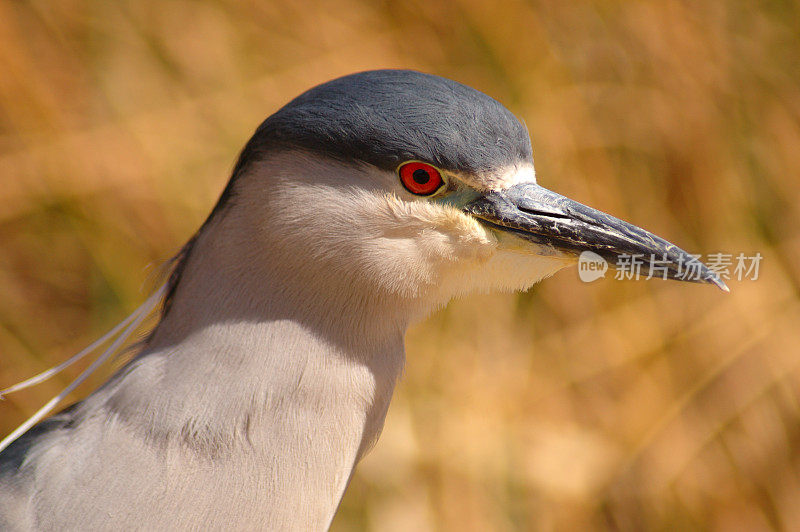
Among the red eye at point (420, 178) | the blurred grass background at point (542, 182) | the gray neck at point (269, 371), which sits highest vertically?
the blurred grass background at point (542, 182)

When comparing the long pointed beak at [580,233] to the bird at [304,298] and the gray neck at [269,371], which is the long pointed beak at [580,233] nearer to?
the bird at [304,298]

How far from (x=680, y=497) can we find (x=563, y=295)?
2.67 ft

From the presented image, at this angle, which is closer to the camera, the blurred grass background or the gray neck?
the gray neck

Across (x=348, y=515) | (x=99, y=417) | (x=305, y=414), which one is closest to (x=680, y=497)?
(x=348, y=515)

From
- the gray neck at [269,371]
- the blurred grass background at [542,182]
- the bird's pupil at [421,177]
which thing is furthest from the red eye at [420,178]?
the blurred grass background at [542,182]

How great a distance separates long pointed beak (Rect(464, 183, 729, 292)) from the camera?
1072mm

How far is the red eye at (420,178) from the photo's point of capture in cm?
104

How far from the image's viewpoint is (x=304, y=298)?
104 centimetres

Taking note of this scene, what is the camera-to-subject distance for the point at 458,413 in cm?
258

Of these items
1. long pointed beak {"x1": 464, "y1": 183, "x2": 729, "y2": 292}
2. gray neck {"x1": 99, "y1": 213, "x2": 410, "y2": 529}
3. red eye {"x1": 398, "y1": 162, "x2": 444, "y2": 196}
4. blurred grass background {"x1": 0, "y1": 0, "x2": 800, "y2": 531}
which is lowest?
gray neck {"x1": 99, "y1": 213, "x2": 410, "y2": 529}

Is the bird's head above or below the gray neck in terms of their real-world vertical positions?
above

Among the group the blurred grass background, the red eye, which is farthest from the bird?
the blurred grass background

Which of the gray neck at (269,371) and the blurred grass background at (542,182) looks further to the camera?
the blurred grass background at (542,182)

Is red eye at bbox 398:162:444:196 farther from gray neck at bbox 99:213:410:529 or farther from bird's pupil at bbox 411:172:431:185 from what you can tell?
gray neck at bbox 99:213:410:529
